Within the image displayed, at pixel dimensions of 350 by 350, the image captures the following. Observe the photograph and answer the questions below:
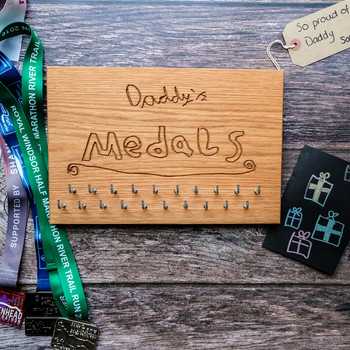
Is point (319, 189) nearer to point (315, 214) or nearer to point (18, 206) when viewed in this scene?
point (315, 214)

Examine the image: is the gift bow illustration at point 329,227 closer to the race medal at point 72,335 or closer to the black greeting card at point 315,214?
the black greeting card at point 315,214

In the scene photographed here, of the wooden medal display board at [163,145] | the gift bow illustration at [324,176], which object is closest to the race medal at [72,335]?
the wooden medal display board at [163,145]

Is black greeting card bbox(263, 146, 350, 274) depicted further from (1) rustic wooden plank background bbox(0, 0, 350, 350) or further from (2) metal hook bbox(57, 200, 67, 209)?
(2) metal hook bbox(57, 200, 67, 209)

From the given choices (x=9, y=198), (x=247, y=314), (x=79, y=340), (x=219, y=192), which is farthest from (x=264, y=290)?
(x=9, y=198)

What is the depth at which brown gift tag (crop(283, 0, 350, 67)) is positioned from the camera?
0.70 m

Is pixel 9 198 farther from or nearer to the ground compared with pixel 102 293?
farther from the ground

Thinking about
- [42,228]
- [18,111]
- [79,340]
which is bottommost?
[79,340]

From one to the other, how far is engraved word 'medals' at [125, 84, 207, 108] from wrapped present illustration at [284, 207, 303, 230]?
0.19m

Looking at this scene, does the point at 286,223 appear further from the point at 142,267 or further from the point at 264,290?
the point at 142,267

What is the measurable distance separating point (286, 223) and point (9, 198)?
0.36 m

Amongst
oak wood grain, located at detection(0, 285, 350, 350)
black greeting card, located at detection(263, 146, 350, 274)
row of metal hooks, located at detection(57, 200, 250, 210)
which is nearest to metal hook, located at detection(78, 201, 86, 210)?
row of metal hooks, located at detection(57, 200, 250, 210)

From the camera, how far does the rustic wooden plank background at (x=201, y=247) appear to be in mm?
687

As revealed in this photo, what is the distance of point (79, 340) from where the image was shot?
0.68 m

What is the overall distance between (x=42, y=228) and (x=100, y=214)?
0.08 metres
